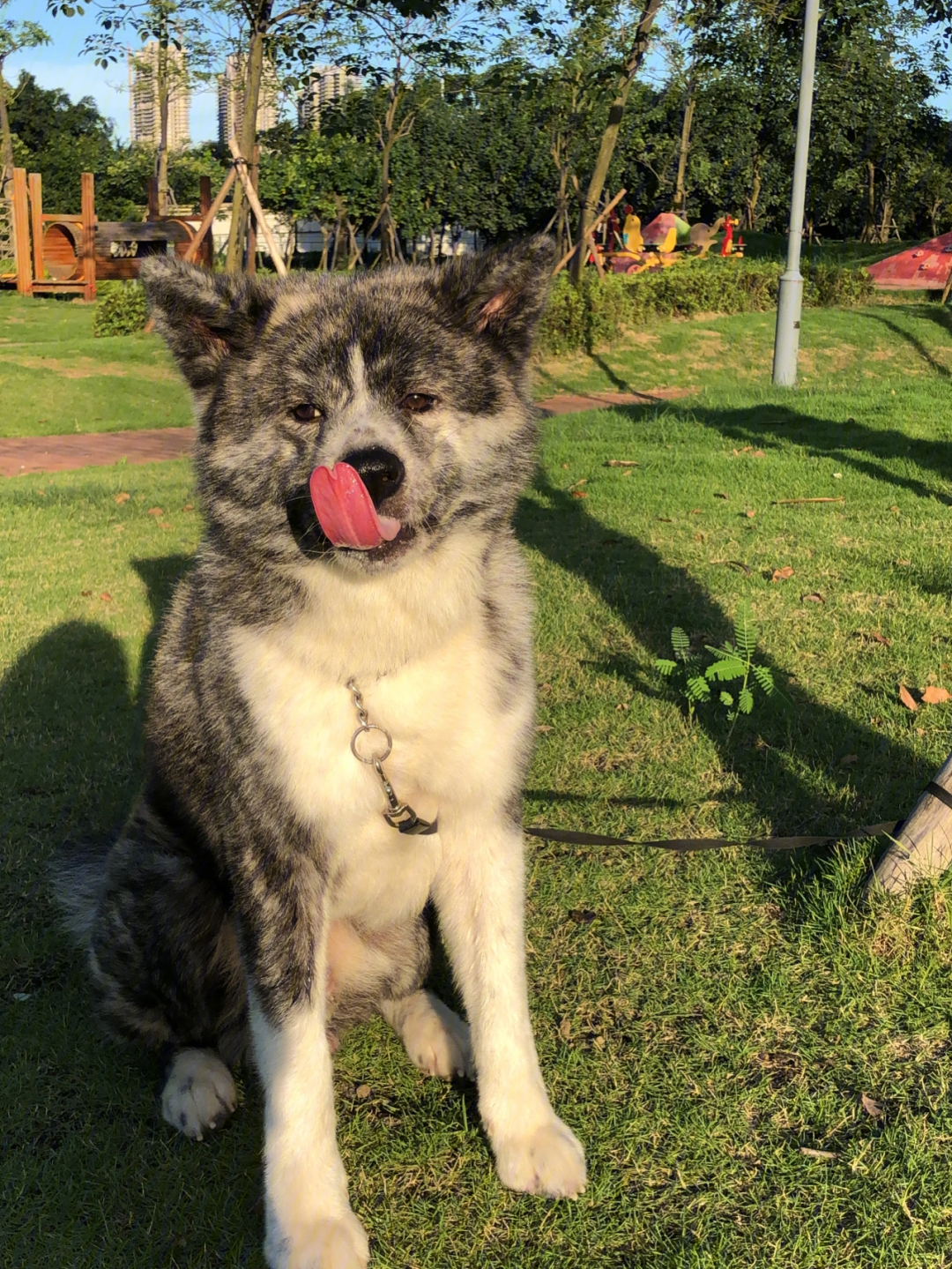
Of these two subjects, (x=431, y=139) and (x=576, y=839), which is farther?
(x=431, y=139)

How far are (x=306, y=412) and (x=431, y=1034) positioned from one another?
5.36ft

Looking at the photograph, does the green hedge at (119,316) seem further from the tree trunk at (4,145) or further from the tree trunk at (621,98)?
the tree trunk at (4,145)

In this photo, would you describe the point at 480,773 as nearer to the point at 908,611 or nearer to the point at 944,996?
the point at 944,996

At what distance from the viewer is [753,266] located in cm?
2384

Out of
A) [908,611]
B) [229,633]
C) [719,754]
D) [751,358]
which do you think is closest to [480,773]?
[229,633]

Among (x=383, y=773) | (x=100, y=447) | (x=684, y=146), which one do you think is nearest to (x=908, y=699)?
(x=383, y=773)

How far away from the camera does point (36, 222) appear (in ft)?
86.7

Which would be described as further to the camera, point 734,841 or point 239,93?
point 239,93

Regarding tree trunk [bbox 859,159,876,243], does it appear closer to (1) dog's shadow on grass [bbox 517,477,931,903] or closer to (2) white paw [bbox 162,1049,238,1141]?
(1) dog's shadow on grass [bbox 517,477,931,903]

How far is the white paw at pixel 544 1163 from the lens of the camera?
2.43 m

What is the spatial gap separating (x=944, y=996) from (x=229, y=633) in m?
2.11

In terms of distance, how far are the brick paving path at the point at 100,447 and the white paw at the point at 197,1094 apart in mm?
9002

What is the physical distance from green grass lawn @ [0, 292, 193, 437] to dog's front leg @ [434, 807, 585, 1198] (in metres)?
11.1

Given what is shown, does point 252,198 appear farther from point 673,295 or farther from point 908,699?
point 908,699
